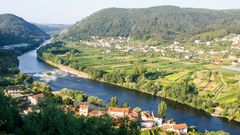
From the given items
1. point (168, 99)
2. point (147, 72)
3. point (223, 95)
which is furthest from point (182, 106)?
point (147, 72)

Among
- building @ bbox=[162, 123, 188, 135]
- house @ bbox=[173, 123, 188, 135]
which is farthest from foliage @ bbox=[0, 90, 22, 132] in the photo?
house @ bbox=[173, 123, 188, 135]

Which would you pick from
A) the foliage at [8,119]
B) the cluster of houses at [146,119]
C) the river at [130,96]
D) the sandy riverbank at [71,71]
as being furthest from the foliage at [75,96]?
the foliage at [8,119]

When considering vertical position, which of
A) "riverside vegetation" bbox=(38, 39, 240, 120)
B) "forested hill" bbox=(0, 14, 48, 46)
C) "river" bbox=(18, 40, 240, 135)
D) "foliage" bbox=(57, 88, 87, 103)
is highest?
"forested hill" bbox=(0, 14, 48, 46)

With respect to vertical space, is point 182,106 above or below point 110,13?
below

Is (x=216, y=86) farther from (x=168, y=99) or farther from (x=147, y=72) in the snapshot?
(x=147, y=72)

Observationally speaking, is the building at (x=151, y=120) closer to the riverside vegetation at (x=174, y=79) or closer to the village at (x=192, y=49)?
the riverside vegetation at (x=174, y=79)

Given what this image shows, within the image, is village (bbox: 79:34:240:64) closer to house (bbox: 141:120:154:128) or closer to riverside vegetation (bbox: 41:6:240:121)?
riverside vegetation (bbox: 41:6:240:121)
